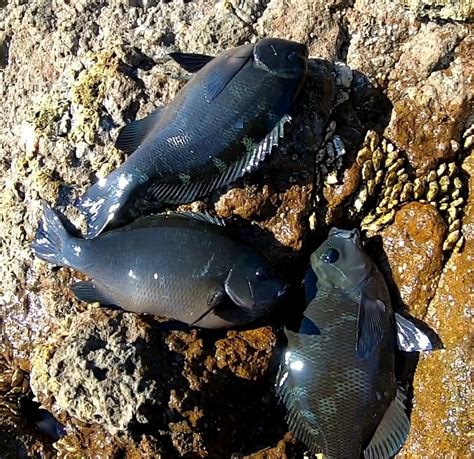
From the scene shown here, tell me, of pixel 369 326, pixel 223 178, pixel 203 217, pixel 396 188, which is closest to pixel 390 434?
pixel 369 326

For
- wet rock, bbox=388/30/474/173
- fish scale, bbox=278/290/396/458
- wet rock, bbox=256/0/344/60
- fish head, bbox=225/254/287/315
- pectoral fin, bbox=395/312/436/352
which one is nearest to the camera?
fish head, bbox=225/254/287/315

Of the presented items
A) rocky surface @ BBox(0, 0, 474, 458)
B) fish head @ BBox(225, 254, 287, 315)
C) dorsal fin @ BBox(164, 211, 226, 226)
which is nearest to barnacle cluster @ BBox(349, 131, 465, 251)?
rocky surface @ BBox(0, 0, 474, 458)

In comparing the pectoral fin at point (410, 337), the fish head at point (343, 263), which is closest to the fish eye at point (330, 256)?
the fish head at point (343, 263)

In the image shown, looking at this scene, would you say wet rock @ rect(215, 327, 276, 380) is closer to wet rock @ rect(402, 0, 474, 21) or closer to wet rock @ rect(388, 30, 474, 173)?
wet rock @ rect(388, 30, 474, 173)

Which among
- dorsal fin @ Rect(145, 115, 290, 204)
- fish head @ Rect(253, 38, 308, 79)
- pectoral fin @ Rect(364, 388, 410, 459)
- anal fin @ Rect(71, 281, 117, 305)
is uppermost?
fish head @ Rect(253, 38, 308, 79)

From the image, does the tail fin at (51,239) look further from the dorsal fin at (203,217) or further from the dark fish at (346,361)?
the dark fish at (346,361)

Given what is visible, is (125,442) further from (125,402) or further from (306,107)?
(306,107)

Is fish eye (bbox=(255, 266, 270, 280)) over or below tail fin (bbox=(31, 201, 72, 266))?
over

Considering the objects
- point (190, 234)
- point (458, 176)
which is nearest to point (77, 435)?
point (190, 234)
